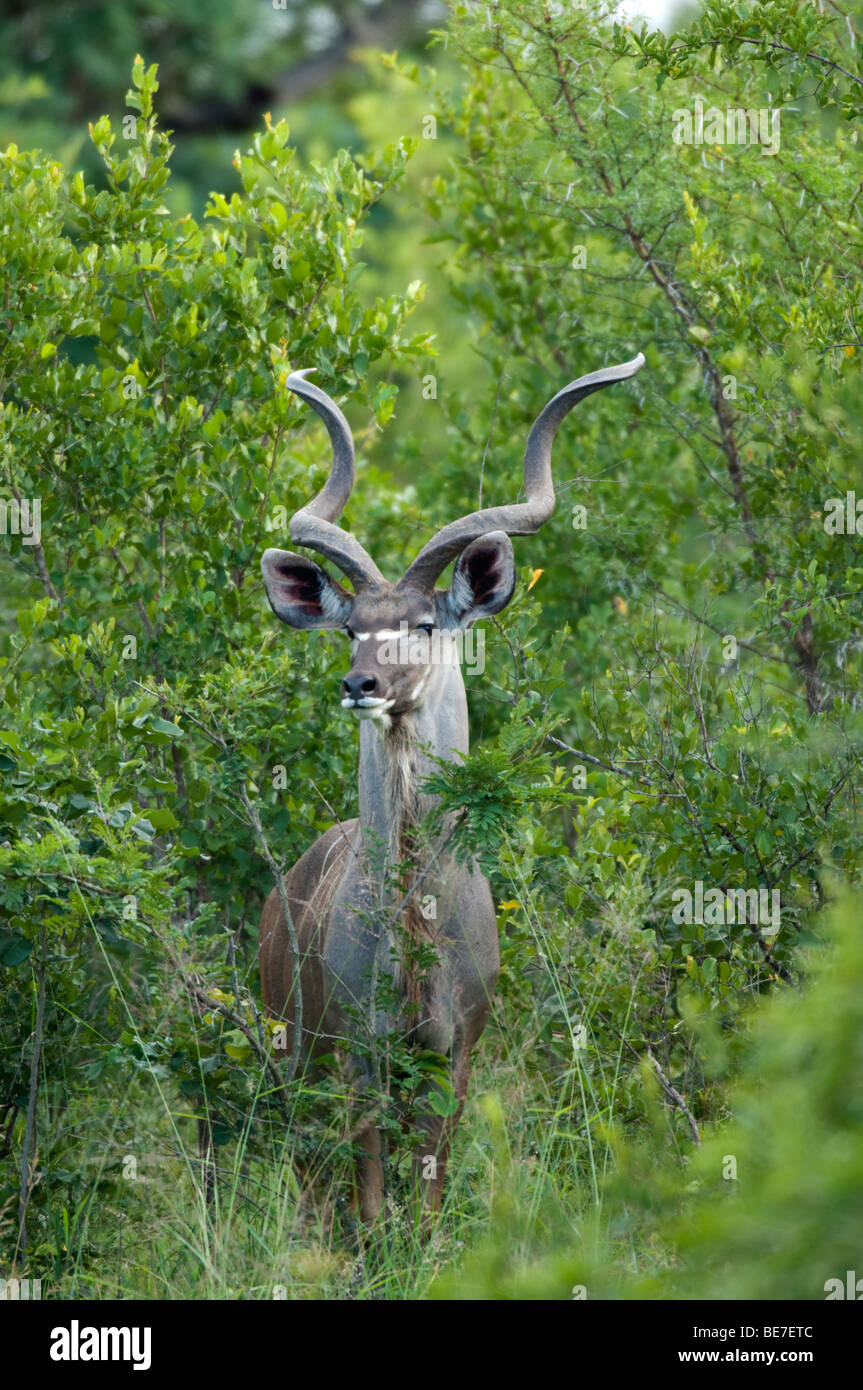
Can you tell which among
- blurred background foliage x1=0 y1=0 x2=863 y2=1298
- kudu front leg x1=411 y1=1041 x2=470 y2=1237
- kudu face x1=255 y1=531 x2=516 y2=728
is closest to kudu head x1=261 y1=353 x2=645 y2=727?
kudu face x1=255 y1=531 x2=516 y2=728

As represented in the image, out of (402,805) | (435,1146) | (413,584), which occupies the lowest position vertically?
(435,1146)

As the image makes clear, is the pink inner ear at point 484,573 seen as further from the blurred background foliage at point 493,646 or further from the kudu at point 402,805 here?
the blurred background foliage at point 493,646

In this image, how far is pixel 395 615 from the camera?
549 centimetres

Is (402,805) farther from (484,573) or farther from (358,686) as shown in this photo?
(484,573)

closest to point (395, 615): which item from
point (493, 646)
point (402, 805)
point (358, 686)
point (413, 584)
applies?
point (413, 584)

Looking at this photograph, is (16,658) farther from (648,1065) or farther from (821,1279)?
(821,1279)

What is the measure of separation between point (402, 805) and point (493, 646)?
1.47 metres

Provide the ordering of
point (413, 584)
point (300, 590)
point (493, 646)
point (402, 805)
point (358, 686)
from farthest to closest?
point (493, 646), point (300, 590), point (413, 584), point (402, 805), point (358, 686)

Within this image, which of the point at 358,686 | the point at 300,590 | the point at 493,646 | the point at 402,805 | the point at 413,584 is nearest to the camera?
the point at 358,686

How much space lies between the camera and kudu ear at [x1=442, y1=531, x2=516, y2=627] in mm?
5531

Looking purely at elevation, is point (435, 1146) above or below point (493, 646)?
→ below

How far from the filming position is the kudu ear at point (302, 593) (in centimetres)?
571

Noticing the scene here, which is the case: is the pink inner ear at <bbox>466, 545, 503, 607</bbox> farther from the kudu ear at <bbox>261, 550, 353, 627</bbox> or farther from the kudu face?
the kudu ear at <bbox>261, 550, 353, 627</bbox>

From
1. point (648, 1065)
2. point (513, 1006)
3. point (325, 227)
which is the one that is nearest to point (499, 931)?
point (513, 1006)
